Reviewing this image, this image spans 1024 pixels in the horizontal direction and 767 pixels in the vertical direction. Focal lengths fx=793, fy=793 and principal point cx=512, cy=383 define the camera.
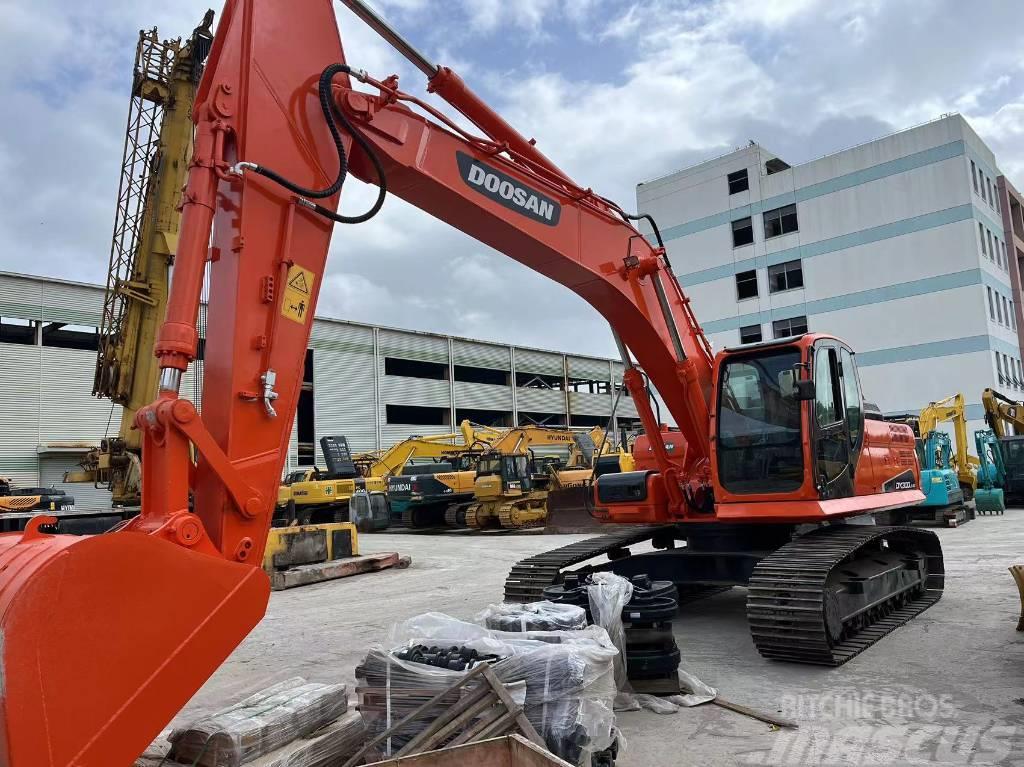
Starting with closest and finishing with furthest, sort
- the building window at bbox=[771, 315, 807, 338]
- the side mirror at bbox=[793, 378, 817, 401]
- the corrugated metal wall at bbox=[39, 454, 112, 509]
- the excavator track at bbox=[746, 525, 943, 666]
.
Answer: the excavator track at bbox=[746, 525, 943, 666] → the side mirror at bbox=[793, 378, 817, 401] → the corrugated metal wall at bbox=[39, 454, 112, 509] → the building window at bbox=[771, 315, 807, 338]

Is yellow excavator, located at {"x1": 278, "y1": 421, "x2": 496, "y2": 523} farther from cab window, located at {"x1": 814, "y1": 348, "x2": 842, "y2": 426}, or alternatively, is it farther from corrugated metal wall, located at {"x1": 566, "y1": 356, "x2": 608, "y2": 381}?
corrugated metal wall, located at {"x1": 566, "y1": 356, "x2": 608, "y2": 381}

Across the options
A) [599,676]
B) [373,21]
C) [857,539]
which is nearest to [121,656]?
[599,676]

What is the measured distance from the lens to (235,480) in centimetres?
344

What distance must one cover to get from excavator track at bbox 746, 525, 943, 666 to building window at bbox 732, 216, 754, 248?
27.0 metres

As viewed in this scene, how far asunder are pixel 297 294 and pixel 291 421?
0.66 meters

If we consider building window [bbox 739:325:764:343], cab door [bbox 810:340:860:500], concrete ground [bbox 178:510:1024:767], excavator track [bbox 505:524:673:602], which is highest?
building window [bbox 739:325:764:343]

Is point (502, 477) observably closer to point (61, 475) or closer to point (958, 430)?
point (958, 430)

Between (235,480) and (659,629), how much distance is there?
9.33 feet

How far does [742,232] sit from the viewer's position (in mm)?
33062

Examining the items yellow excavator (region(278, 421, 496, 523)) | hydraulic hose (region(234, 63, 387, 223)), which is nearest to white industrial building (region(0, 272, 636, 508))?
yellow excavator (region(278, 421, 496, 523))

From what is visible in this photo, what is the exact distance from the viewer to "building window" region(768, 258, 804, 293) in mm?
31438

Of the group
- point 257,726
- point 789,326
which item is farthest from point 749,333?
point 257,726

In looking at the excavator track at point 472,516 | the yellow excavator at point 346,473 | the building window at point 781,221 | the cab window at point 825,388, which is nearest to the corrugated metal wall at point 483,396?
the yellow excavator at point 346,473

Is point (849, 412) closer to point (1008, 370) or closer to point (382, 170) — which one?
point (382, 170)
